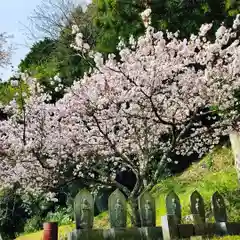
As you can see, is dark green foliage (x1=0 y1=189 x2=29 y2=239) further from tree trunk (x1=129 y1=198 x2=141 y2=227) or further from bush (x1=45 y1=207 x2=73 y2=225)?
tree trunk (x1=129 y1=198 x2=141 y2=227)

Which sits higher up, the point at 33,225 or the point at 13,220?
the point at 13,220

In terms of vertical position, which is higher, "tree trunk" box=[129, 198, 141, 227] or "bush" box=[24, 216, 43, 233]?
"bush" box=[24, 216, 43, 233]

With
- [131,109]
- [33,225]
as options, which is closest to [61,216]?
[33,225]

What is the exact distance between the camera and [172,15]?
1312cm

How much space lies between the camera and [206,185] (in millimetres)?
12602

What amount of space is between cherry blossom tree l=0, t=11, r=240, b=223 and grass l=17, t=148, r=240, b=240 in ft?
7.94

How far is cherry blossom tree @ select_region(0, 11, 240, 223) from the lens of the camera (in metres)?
8.23

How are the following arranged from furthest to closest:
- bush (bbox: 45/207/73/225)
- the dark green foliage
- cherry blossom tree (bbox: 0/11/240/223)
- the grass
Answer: the dark green foliage, bush (bbox: 45/207/73/225), the grass, cherry blossom tree (bbox: 0/11/240/223)

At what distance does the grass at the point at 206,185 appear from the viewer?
11.1m

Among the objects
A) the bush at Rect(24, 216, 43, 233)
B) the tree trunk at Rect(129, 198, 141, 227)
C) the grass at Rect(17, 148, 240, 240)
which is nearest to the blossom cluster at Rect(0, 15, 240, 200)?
the tree trunk at Rect(129, 198, 141, 227)

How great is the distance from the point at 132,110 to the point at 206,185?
16.5 ft

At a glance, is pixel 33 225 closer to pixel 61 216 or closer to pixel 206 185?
pixel 61 216

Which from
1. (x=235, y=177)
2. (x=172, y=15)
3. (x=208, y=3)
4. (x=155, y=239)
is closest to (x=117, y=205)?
(x=155, y=239)

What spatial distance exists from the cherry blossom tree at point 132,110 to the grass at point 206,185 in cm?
242
